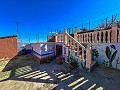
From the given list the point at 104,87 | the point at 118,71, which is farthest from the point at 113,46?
the point at 104,87

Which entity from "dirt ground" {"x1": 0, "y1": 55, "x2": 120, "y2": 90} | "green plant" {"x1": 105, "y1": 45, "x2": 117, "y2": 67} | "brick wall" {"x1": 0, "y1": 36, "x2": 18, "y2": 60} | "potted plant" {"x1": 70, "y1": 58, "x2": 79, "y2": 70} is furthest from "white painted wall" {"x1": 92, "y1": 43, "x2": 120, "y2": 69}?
"brick wall" {"x1": 0, "y1": 36, "x2": 18, "y2": 60}

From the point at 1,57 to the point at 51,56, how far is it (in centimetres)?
523

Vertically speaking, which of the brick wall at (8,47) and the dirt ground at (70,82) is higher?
the brick wall at (8,47)

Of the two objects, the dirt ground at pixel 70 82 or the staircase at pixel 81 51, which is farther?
the staircase at pixel 81 51

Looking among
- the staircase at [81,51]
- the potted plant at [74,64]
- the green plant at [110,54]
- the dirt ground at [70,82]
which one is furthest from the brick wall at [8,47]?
the green plant at [110,54]

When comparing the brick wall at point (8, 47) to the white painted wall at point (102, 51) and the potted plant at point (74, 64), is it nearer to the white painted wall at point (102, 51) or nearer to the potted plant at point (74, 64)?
the potted plant at point (74, 64)

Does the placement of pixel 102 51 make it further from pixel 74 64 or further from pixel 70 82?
pixel 70 82

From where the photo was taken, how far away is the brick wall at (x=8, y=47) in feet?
33.9

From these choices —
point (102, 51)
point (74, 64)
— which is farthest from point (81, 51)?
point (102, 51)

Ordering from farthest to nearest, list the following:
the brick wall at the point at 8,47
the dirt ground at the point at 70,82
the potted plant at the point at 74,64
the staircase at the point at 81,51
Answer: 1. the brick wall at the point at 8,47
2. the potted plant at the point at 74,64
3. the staircase at the point at 81,51
4. the dirt ground at the point at 70,82

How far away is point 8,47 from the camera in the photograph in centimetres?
1070

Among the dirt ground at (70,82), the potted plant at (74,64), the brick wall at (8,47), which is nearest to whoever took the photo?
the dirt ground at (70,82)

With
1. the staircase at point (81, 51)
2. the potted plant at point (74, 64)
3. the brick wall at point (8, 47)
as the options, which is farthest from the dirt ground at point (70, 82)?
the brick wall at point (8, 47)

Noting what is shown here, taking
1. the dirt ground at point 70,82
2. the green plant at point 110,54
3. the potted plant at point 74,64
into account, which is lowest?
the dirt ground at point 70,82
